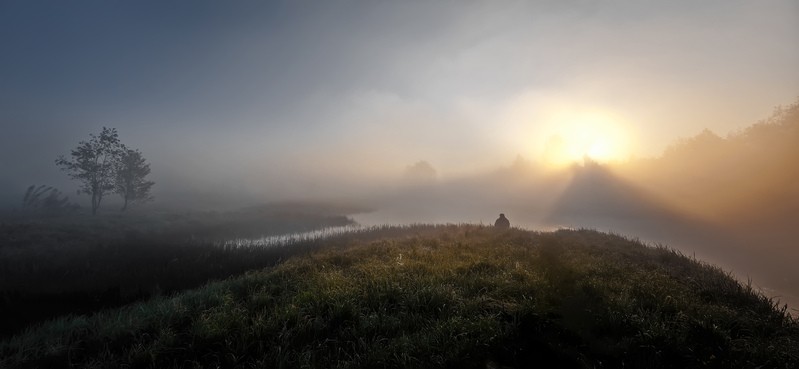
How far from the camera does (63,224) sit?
3344 centimetres

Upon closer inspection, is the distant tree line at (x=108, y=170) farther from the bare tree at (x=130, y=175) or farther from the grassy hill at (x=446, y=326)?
the grassy hill at (x=446, y=326)

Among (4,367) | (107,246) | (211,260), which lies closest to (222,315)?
(4,367)

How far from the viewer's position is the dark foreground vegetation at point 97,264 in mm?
14086

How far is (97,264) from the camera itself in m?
20.8

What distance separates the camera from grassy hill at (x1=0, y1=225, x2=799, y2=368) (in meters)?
5.86

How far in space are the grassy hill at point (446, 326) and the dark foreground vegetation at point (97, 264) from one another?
370cm

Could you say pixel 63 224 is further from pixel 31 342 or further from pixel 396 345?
pixel 396 345

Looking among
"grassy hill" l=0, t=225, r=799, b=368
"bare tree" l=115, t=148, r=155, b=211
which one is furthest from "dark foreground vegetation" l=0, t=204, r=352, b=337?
"bare tree" l=115, t=148, r=155, b=211

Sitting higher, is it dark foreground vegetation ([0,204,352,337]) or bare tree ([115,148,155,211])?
bare tree ([115,148,155,211])

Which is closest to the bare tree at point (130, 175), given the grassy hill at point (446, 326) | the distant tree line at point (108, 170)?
the distant tree line at point (108, 170)

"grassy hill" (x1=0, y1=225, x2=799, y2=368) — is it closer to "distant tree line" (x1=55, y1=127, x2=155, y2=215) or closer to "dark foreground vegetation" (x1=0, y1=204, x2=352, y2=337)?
"dark foreground vegetation" (x1=0, y1=204, x2=352, y2=337)

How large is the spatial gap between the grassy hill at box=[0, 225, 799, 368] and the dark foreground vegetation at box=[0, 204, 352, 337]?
12.1 ft

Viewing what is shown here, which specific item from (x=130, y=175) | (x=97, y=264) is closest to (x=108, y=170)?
(x=130, y=175)

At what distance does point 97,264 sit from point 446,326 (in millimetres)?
23858
